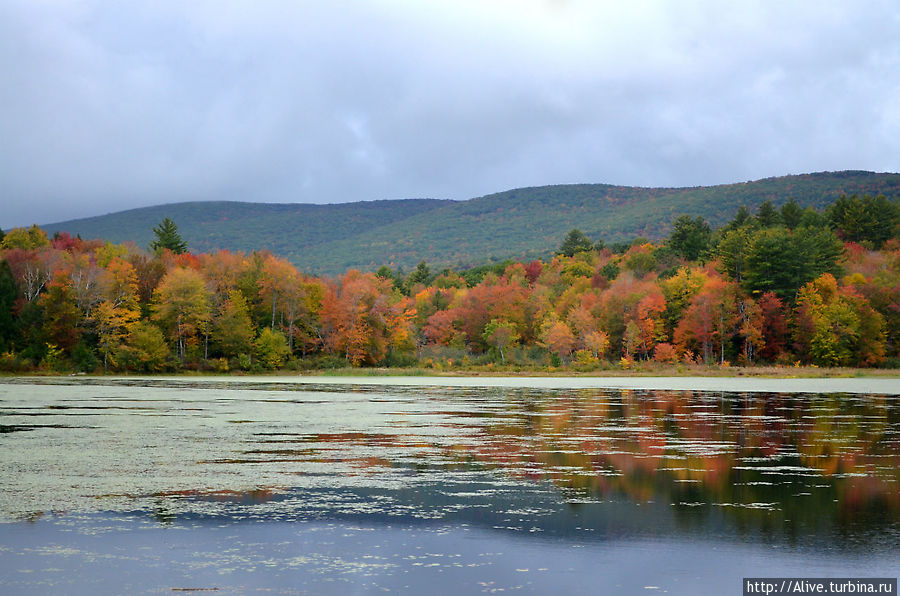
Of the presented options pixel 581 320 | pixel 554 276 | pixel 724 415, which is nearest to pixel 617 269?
pixel 554 276

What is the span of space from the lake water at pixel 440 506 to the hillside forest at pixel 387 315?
56636mm

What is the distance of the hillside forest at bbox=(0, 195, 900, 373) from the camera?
262 ft

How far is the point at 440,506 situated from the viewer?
1378 cm

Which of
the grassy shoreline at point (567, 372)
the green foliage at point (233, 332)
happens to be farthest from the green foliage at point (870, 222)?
the green foliage at point (233, 332)

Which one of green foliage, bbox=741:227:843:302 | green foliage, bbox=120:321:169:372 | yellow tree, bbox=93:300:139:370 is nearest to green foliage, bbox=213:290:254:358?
green foliage, bbox=120:321:169:372

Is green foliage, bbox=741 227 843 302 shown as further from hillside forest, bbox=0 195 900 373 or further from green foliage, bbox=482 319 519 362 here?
green foliage, bbox=482 319 519 362

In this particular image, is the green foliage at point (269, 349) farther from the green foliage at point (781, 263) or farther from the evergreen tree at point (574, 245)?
the evergreen tree at point (574, 245)

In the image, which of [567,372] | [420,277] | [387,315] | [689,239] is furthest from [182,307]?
[420,277]

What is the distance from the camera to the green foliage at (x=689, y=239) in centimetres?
13025

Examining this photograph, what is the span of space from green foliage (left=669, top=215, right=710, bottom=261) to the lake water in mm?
106688

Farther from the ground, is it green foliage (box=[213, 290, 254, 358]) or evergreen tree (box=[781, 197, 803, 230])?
evergreen tree (box=[781, 197, 803, 230])

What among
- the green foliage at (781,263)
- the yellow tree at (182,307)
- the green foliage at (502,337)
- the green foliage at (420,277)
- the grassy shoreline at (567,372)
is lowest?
the grassy shoreline at (567,372)

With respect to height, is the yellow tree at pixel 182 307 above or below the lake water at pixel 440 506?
above

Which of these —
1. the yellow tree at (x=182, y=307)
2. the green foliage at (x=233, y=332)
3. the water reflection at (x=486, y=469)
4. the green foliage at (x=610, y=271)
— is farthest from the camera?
the green foliage at (x=610, y=271)
